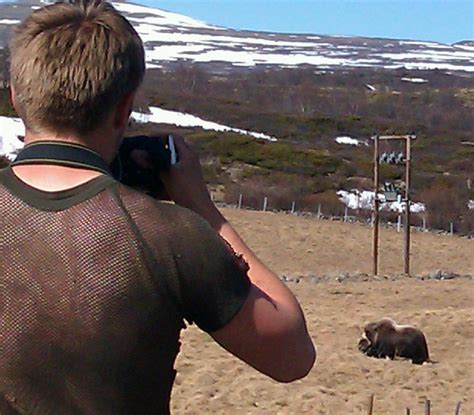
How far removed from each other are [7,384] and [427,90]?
108364mm

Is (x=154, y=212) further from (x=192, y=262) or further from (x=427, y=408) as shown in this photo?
(x=427, y=408)

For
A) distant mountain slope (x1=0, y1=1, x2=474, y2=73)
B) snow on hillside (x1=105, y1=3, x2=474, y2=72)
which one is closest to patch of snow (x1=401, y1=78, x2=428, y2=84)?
distant mountain slope (x1=0, y1=1, x2=474, y2=73)

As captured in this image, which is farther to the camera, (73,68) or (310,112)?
(310,112)

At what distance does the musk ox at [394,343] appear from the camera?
11.3 m

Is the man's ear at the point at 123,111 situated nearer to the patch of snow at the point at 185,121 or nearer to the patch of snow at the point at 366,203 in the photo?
the patch of snow at the point at 366,203

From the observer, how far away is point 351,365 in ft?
36.1

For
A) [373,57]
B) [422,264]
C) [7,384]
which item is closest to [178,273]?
[7,384]

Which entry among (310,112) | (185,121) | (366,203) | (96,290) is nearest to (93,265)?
(96,290)

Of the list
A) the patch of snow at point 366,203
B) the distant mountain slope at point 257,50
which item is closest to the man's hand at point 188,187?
the patch of snow at point 366,203

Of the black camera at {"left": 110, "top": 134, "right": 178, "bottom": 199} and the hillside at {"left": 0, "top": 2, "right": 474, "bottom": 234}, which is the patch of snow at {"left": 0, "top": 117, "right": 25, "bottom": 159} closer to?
the hillside at {"left": 0, "top": 2, "right": 474, "bottom": 234}

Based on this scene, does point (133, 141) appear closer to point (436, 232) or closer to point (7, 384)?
point (7, 384)

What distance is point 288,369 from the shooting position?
2037 mm

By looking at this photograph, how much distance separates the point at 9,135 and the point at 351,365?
31198mm

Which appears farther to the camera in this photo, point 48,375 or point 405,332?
point 405,332
